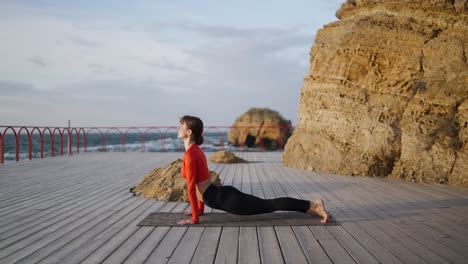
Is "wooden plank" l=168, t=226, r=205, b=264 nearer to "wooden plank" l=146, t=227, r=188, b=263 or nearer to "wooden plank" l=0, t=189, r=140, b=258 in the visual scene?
"wooden plank" l=146, t=227, r=188, b=263

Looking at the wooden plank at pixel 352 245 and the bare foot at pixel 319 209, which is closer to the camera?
the wooden plank at pixel 352 245

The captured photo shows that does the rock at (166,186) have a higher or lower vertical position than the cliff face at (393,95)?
lower

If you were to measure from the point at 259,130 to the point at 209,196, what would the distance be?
101 feet

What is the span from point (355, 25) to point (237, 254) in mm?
8271

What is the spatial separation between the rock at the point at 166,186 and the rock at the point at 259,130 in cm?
2574

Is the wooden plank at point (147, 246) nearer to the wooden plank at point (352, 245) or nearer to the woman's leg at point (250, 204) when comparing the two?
the woman's leg at point (250, 204)

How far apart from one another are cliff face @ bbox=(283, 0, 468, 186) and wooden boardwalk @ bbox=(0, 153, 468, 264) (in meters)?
1.30

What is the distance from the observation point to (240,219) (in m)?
4.95

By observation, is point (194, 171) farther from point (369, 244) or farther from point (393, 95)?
point (393, 95)

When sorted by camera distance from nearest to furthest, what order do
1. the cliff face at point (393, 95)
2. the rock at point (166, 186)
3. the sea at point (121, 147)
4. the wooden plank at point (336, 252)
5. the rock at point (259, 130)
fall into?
the wooden plank at point (336, 252), the rock at point (166, 186), the cliff face at point (393, 95), the sea at point (121, 147), the rock at point (259, 130)

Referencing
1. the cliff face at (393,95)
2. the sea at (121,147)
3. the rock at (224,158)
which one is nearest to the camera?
the cliff face at (393,95)

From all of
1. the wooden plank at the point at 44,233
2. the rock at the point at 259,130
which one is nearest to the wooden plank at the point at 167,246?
the wooden plank at the point at 44,233

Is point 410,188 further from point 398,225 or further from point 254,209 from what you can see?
→ point 254,209

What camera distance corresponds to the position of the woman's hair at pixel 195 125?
15.9 feet
